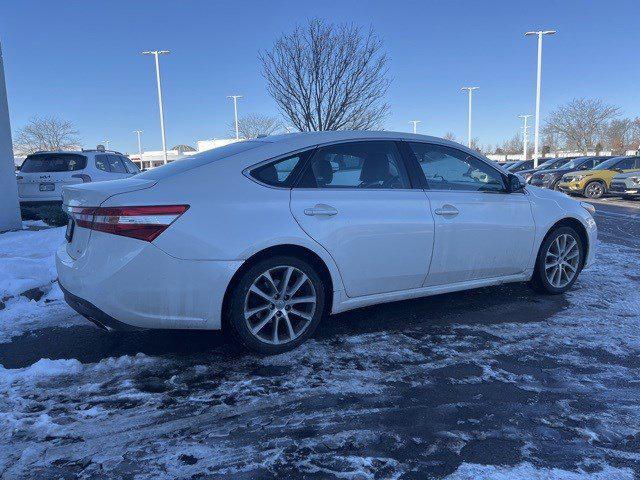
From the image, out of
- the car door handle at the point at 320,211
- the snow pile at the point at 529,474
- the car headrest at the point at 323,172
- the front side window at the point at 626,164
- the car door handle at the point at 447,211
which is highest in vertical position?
the front side window at the point at 626,164

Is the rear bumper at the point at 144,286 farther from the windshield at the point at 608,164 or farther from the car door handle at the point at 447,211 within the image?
the windshield at the point at 608,164

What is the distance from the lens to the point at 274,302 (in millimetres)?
3662

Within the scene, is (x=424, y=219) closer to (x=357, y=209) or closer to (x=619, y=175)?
(x=357, y=209)

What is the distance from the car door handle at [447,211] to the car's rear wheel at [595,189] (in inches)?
698

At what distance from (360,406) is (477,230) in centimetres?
219

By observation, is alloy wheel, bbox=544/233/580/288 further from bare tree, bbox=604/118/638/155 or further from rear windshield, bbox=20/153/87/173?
bare tree, bbox=604/118/638/155

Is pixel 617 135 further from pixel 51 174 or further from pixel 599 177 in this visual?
pixel 51 174

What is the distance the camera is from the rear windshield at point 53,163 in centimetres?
1063

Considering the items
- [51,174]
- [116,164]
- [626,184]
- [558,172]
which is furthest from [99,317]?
[558,172]

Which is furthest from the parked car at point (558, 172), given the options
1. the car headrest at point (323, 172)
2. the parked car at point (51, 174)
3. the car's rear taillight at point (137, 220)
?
the car's rear taillight at point (137, 220)

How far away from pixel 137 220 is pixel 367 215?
166 centimetres

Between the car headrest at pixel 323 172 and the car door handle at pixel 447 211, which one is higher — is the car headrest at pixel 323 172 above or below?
above

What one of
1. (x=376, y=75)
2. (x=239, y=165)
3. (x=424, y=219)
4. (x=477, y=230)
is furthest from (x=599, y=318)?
(x=376, y=75)

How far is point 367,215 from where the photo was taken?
3.96 meters
